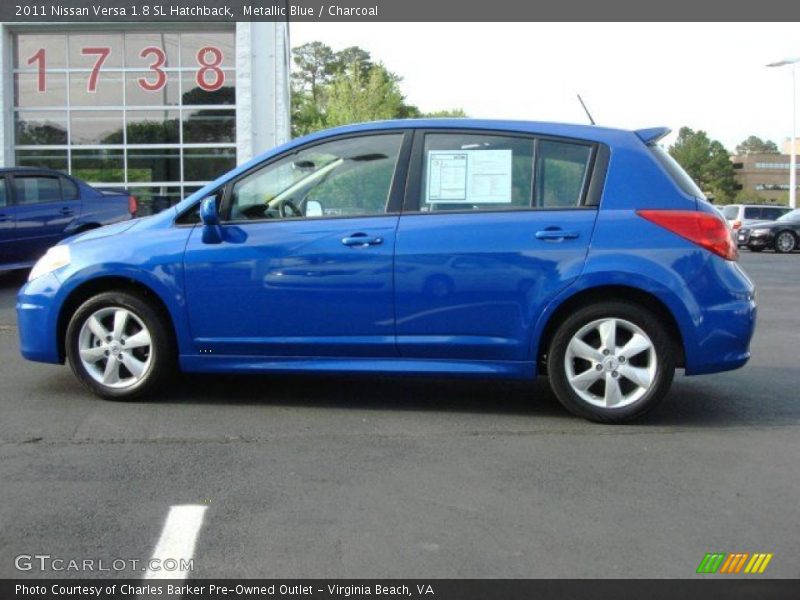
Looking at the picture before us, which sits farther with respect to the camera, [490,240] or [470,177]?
[470,177]

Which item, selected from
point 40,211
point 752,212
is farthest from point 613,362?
point 752,212

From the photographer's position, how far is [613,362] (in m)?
5.58

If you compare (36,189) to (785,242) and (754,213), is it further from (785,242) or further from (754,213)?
(754,213)

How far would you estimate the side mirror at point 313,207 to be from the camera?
5945mm

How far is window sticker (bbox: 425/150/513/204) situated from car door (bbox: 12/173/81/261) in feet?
28.0

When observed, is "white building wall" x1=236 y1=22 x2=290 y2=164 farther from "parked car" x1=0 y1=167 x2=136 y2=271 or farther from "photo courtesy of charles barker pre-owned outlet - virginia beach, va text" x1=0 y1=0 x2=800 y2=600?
"photo courtesy of charles barker pre-owned outlet - virginia beach, va text" x1=0 y1=0 x2=800 y2=600

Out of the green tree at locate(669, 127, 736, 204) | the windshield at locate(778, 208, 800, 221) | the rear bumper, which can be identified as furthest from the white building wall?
the green tree at locate(669, 127, 736, 204)

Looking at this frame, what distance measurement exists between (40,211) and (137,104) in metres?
9.87

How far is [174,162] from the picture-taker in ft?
73.5

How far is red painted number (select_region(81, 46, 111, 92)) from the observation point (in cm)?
2211

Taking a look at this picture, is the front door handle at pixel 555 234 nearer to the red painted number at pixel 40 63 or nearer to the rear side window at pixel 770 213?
the red painted number at pixel 40 63

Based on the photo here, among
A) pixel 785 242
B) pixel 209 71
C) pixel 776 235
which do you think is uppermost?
pixel 209 71

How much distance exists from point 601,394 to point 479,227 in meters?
1.18
